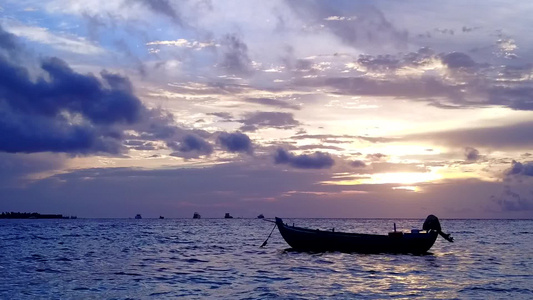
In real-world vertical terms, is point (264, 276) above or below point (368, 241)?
below

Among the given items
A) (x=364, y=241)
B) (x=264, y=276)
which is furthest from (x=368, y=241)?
(x=264, y=276)

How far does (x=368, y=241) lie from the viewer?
49.4 meters

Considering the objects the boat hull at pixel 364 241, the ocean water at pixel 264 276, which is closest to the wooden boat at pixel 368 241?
the boat hull at pixel 364 241

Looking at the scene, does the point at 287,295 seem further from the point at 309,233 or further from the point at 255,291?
the point at 309,233

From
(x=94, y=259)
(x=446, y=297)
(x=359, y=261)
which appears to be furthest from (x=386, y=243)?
(x=94, y=259)

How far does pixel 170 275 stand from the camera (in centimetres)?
3666

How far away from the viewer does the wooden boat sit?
4953 centimetres

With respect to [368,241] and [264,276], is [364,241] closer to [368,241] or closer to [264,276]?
[368,241]

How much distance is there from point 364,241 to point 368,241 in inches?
14.7

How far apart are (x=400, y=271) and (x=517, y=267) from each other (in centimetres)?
1161

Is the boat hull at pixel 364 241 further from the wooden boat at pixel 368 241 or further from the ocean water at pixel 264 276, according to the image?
the ocean water at pixel 264 276

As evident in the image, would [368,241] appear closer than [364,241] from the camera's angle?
Yes

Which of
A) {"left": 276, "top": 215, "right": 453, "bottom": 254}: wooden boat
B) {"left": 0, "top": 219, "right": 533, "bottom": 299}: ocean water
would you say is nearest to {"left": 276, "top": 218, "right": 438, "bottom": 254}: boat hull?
{"left": 276, "top": 215, "right": 453, "bottom": 254}: wooden boat

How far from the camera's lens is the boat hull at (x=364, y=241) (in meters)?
49.5
